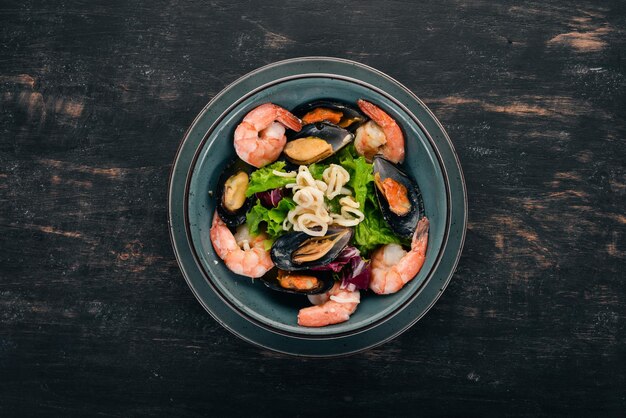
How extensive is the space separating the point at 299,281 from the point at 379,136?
70 cm

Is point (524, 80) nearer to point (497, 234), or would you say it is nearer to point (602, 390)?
point (497, 234)

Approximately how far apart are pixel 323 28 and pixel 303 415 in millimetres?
1976

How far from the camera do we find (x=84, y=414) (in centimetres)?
285

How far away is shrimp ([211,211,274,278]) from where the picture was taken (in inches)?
89.7

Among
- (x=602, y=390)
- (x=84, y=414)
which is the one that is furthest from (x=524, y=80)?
(x=84, y=414)

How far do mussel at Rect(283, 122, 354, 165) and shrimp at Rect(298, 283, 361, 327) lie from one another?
0.58m

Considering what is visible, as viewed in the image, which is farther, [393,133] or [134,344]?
[134,344]

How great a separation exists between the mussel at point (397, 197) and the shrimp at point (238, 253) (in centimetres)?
55

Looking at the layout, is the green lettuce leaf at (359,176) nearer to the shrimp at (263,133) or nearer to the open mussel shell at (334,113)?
the open mussel shell at (334,113)

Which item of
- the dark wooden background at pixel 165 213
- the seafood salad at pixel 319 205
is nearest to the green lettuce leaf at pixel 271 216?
the seafood salad at pixel 319 205

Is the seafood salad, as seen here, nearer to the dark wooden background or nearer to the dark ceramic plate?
the dark ceramic plate

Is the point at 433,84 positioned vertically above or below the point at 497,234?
above

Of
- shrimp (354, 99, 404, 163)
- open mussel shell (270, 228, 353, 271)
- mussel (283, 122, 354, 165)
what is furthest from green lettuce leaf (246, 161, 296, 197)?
shrimp (354, 99, 404, 163)

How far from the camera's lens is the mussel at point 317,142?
7.56 feet
